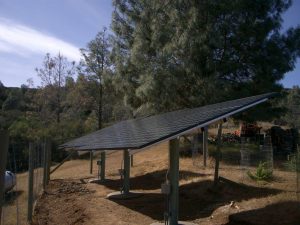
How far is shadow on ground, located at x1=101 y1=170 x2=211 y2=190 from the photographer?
1781 cm

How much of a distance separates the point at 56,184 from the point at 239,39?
12.5 m

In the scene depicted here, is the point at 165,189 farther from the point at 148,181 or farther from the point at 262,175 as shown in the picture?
the point at 148,181

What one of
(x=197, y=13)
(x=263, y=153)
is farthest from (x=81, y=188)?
(x=197, y=13)

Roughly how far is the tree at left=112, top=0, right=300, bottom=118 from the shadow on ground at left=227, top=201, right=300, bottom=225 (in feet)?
39.7

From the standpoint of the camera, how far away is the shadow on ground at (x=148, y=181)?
17812mm

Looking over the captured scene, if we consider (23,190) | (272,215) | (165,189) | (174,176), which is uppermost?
(174,176)

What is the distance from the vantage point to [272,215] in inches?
388

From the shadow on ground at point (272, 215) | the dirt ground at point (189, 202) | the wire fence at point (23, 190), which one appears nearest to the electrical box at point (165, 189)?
the dirt ground at point (189, 202)

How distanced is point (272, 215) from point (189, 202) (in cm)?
403

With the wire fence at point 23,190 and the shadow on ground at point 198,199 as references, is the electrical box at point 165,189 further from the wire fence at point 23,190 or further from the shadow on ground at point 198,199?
the wire fence at point 23,190

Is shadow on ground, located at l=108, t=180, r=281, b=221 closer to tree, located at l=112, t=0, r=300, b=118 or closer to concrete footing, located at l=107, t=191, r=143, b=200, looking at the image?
concrete footing, located at l=107, t=191, r=143, b=200

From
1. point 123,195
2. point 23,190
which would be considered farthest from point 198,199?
point 23,190

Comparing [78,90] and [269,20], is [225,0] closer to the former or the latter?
[269,20]

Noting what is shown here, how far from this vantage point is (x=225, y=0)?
23.1 meters
